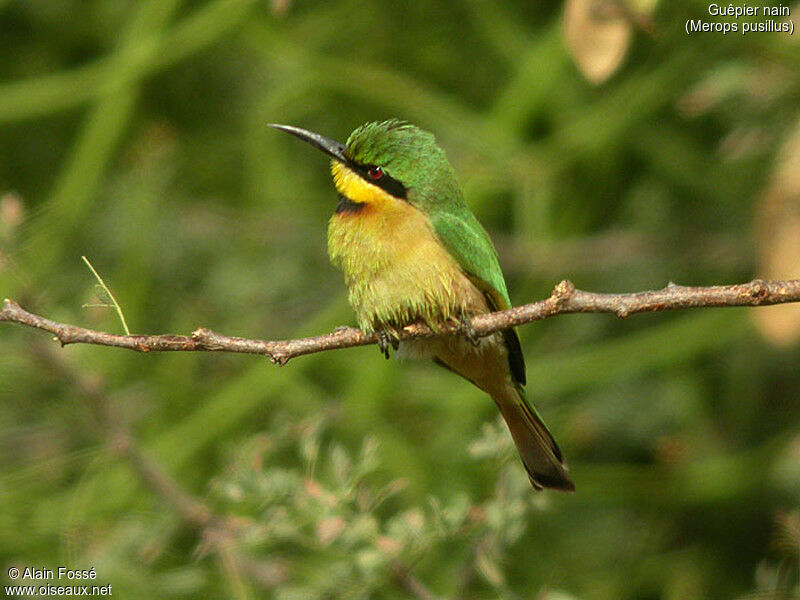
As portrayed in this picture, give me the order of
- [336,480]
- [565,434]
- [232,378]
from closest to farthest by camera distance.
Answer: [336,480] < [565,434] < [232,378]

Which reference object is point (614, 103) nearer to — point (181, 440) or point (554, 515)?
point (554, 515)

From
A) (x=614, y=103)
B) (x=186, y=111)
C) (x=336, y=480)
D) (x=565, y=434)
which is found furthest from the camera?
(x=186, y=111)

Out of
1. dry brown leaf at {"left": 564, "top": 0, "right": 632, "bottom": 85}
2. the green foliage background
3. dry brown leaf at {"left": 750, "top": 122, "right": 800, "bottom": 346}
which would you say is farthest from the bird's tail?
dry brown leaf at {"left": 564, "top": 0, "right": 632, "bottom": 85}

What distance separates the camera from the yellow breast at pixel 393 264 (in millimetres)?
2273

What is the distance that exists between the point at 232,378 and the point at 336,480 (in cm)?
154

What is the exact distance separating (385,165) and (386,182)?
36 mm

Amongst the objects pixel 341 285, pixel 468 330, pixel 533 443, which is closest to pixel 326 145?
pixel 468 330

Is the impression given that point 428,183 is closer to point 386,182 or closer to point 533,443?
point 386,182

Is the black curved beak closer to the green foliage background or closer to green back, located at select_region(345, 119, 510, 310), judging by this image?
green back, located at select_region(345, 119, 510, 310)

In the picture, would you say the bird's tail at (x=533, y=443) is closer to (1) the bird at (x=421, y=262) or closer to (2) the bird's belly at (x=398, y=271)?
(1) the bird at (x=421, y=262)

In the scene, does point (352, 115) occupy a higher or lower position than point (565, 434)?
higher

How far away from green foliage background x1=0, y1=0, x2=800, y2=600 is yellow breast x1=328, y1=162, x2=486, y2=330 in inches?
18.0

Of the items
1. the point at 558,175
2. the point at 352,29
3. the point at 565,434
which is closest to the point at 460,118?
the point at 558,175

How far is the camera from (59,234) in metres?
A: 3.23
